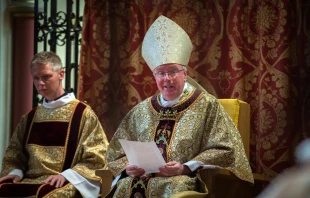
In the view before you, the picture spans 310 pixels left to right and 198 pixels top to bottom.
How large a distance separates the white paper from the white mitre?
2.33ft

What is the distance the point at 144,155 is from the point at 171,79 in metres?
0.62

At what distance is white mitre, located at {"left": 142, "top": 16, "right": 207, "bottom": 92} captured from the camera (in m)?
3.41

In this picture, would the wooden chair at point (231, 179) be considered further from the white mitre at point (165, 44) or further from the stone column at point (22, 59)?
the stone column at point (22, 59)

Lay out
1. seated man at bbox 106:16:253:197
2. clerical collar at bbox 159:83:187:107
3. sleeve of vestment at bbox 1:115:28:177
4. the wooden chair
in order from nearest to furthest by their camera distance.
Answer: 1. seated man at bbox 106:16:253:197
2. the wooden chair
3. clerical collar at bbox 159:83:187:107
4. sleeve of vestment at bbox 1:115:28:177

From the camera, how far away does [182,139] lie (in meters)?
3.20

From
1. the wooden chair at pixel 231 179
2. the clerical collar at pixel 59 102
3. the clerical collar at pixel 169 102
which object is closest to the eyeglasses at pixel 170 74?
the clerical collar at pixel 169 102

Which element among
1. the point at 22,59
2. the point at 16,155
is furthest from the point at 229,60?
the point at 22,59

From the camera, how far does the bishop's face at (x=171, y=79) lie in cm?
330

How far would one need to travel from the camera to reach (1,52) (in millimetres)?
5301

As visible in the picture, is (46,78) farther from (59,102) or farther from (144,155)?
(144,155)

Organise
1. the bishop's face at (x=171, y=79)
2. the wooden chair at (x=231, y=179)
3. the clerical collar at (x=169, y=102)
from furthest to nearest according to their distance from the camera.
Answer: the clerical collar at (x=169, y=102)
the bishop's face at (x=171, y=79)
the wooden chair at (x=231, y=179)

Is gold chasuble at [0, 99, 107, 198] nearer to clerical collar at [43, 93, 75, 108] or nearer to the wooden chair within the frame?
clerical collar at [43, 93, 75, 108]

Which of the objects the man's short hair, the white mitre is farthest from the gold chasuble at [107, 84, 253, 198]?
the man's short hair

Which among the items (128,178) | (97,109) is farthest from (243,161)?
(97,109)
